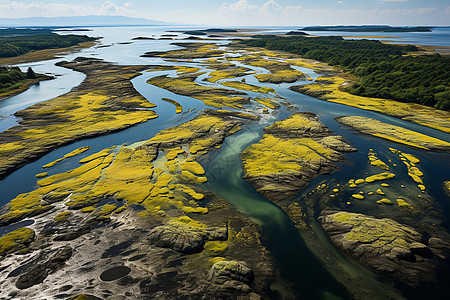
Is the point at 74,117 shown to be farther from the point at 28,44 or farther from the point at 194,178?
the point at 28,44

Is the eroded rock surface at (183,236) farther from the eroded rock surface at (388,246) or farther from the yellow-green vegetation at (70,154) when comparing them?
the yellow-green vegetation at (70,154)

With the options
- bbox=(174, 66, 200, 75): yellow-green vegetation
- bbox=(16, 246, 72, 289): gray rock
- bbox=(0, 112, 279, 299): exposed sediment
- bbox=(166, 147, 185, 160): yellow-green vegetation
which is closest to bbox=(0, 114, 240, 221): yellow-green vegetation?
bbox=(166, 147, 185, 160): yellow-green vegetation

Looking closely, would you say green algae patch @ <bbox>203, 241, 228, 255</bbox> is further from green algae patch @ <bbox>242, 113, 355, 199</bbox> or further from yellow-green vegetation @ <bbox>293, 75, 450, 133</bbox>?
yellow-green vegetation @ <bbox>293, 75, 450, 133</bbox>

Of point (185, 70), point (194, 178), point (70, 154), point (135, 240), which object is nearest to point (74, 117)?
point (70, 154)

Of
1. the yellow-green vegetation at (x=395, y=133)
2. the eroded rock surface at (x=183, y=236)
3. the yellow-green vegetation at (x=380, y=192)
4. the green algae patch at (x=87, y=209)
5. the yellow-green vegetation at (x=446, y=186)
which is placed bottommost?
the green algae patch at (x=87, y=209)

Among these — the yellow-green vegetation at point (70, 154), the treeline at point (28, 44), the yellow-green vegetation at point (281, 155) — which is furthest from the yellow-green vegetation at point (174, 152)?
the treeline at point (28, 44)
